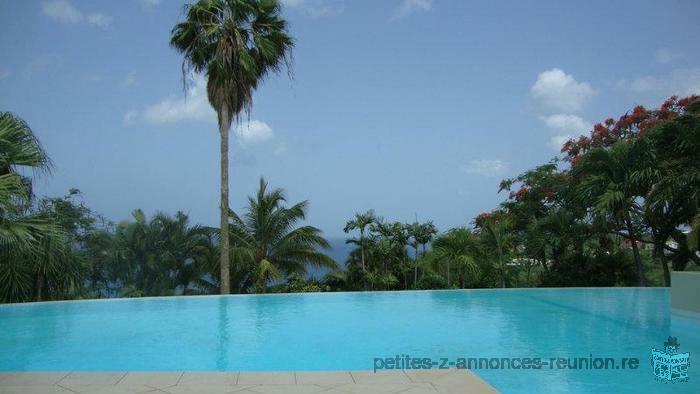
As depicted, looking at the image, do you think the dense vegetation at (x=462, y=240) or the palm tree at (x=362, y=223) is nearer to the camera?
the dense vegetation at (x=462, y=240)

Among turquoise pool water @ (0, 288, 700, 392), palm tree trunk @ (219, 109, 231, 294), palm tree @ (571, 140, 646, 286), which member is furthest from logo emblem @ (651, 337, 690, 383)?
palm tree trunk @ (219, 109, 231, 294)

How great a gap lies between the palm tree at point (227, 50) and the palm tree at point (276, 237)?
5.88 ft

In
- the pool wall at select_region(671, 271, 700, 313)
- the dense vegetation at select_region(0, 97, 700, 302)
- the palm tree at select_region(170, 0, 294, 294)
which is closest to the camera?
the pool wall at select_region(671, 271, 700, 313)

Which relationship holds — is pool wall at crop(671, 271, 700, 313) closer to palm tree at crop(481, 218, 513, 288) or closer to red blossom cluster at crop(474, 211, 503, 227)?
palm tree at crop(481, 218, 513, 288)

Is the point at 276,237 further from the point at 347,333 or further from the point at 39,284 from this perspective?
the point at 347,333

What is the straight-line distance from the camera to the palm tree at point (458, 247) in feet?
50.5

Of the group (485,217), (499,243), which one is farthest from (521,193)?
(499,243)

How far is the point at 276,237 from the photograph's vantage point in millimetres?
15852

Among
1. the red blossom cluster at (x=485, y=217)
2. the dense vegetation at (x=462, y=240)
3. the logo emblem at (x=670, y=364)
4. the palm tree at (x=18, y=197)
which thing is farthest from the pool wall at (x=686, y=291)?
the palm tree at (x=18, y=197)

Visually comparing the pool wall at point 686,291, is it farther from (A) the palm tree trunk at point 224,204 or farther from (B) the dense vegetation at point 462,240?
(A) the palm tree trunk at point 224,204

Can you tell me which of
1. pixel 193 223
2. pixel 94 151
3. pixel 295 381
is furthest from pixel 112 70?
pixel 295 381

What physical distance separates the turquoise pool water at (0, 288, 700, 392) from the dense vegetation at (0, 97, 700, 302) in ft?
7.50

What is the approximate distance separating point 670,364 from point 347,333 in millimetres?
4634

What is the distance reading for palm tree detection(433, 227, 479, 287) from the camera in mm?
15391
